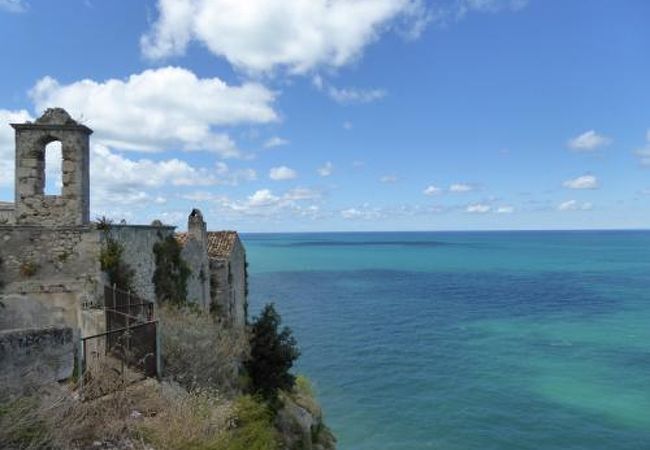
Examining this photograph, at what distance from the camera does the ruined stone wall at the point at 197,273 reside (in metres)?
23.3

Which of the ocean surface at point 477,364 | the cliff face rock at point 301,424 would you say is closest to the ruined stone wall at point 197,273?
the cliff face rock at point 301,424

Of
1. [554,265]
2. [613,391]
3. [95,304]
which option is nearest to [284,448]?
[95,304]

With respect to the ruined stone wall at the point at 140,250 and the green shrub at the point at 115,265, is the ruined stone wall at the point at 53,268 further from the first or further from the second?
the ruined stone wall at the point at 140,250

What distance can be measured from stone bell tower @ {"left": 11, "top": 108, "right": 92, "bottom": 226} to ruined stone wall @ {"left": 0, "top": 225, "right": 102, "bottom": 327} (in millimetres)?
386

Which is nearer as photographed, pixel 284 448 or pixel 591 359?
pixel 284 448

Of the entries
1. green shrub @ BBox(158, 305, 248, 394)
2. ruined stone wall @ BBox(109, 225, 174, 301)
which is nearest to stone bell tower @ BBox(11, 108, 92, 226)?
ruined stone wall @ BBox(109, 225, 174, 301)

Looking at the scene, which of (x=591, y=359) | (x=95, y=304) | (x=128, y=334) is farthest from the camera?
(x=591, y=359)

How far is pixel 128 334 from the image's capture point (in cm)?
1198

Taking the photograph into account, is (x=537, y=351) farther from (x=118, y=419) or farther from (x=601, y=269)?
(x=601, y=269)

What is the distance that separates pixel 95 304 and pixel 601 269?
5432 inches

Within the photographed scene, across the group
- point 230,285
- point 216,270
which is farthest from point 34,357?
point 230,285

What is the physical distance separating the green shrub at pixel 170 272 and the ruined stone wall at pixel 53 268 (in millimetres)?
4895

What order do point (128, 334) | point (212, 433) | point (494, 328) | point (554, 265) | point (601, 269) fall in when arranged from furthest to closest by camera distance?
point (554, 265), point (601, 269), point (494, 328), point (128, 334), point (212, 433)

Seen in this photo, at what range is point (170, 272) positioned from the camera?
21344 mm
